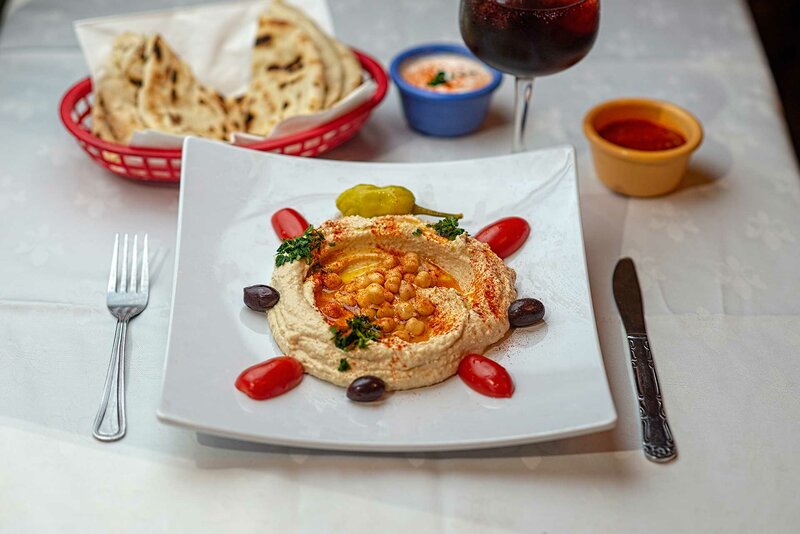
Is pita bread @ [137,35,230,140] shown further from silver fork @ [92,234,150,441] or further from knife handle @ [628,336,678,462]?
A: knife handle @ [628,336,678,462]

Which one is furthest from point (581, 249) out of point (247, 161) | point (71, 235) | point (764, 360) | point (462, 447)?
point (71, 235)

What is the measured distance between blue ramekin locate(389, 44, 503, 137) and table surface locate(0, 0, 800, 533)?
0.24ft

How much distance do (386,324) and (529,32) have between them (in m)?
1.15

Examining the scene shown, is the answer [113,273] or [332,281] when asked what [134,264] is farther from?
[332,281]

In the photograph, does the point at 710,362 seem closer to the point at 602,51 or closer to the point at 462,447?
the point at 462,447

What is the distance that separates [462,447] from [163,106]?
202 cm

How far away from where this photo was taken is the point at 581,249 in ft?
8.34

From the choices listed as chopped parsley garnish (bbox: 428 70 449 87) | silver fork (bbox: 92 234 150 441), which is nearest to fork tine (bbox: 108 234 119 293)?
silver fork (bbox: 92 234 150 441)

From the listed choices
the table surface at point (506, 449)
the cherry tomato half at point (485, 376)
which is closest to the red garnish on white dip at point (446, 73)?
the table surface at point (506, 449)

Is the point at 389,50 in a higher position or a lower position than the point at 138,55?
lower

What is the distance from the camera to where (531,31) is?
267 centimetres

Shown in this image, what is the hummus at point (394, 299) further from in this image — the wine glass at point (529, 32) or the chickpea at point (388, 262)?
the wine glass at point (529, 32)

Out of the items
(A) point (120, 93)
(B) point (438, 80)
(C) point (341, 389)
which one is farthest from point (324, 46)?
(C) point (341, 389)

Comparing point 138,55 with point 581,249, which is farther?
point 138,55
